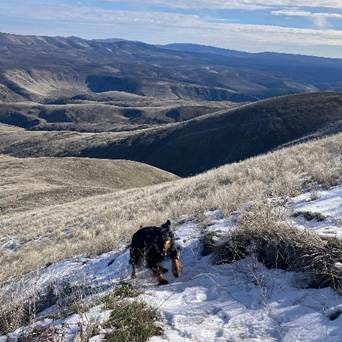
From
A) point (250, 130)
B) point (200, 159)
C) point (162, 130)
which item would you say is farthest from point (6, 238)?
point (162, 130)

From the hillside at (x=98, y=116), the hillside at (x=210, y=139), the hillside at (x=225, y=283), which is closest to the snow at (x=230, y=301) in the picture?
the hillside at (x=225, y=283)

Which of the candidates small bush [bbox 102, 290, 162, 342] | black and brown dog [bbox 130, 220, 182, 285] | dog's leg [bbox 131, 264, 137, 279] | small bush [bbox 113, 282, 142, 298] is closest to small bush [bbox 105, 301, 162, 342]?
small bush [bbox 102, 290, 162, 342]

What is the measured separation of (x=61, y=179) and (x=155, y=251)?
39.8 meters

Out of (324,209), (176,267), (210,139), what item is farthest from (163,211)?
(210,139)

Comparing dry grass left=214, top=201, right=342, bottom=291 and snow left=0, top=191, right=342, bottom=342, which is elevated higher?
dry grass left=214, top=201, right=342, bottom=291

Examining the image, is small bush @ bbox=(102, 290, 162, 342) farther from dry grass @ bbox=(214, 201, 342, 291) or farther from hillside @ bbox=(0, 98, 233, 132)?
hillside @ bbox=(0, 98, 233, 132)

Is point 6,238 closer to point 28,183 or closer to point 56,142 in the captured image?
point 28,183

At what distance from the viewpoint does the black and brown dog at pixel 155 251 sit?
6.77m

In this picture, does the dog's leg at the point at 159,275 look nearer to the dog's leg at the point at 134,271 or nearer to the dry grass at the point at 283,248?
the dog's leg at the point at 134,271

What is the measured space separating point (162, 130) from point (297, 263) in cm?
10494

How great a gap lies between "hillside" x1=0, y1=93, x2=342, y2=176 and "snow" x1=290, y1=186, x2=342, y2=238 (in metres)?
76.9

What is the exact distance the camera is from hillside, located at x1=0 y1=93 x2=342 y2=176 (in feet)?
300

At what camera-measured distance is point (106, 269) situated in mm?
8117

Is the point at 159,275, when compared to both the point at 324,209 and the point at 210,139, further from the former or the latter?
the point at 210,139
